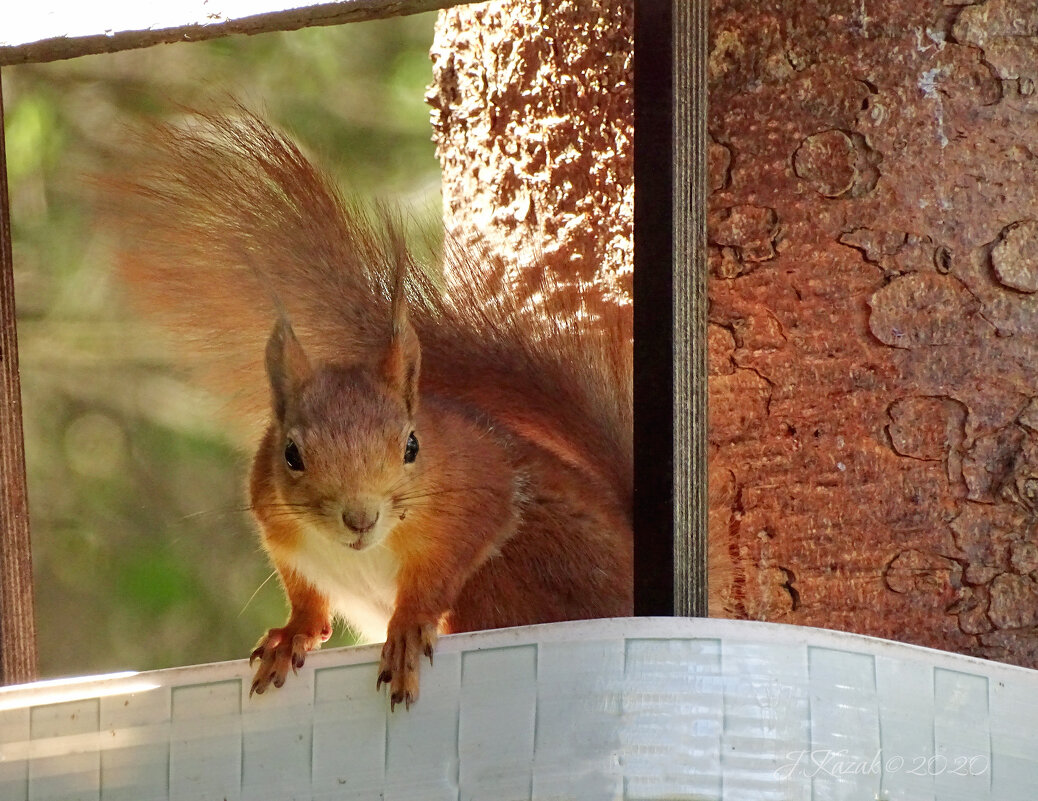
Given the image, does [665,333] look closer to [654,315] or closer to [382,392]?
[654,315]

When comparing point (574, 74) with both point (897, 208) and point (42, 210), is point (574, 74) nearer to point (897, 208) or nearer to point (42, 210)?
point (897, 208)

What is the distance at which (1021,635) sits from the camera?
1.51 metres

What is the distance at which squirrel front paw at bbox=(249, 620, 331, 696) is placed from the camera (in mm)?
1140

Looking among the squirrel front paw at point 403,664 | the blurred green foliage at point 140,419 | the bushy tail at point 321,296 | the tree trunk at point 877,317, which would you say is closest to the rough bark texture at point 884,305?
the tree trunk at point 877,317

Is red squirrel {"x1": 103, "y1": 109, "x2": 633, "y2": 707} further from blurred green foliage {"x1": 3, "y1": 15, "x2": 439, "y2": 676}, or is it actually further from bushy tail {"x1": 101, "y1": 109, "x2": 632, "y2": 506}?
blurred green foliage {"x1": 3, "y1": 15, "x2": 439, "y2": 676}

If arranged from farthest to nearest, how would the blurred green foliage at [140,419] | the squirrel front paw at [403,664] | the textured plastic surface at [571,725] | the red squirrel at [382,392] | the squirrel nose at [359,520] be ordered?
1. the blurred green foliage at [140,419]
2. the red squirrel at [382,392]
3. the squirrel nose at [359,520]
4. the squirrel front paw at [403,664]
5. the textured plastic surface at [571,725]

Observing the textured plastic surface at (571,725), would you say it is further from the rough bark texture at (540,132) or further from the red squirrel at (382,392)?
the rough bark texture at (540,132)

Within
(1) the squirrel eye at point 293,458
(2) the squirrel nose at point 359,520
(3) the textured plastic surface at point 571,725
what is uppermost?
(1) the squirrel eye at point 293,458

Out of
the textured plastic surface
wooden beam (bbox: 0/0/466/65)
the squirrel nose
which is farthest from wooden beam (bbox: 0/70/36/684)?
the squirrel nose

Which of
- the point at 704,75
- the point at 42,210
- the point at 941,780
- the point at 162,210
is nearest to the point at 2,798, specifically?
the point at 162,210

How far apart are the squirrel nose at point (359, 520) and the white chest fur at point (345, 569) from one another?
0.13m

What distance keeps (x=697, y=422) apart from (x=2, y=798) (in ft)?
2.32

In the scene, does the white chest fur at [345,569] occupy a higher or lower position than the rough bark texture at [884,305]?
lower

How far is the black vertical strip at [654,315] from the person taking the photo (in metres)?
1.11
